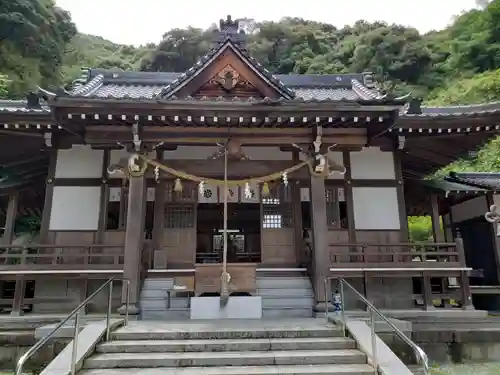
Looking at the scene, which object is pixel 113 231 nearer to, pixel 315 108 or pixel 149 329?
pixel 149 329

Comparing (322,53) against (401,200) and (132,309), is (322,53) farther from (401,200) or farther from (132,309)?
(132,309)

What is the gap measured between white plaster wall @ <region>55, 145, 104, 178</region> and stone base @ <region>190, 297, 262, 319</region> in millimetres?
4132

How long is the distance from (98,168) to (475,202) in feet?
35.1

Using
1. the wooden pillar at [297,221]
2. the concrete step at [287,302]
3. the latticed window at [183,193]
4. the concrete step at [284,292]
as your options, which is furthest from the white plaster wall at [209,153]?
the concrete step at [287,302]

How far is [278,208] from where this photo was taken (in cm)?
994

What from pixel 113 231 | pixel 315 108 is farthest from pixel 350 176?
pixel 113 231

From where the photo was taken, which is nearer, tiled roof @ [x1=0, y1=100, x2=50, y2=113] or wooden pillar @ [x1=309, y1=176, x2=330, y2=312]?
wooden pillar @ [x1=309, y1=176, x2=330, y2=312]

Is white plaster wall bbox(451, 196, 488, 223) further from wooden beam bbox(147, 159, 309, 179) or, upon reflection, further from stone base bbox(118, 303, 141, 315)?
stone base bbox(118, 303, 141, 315)

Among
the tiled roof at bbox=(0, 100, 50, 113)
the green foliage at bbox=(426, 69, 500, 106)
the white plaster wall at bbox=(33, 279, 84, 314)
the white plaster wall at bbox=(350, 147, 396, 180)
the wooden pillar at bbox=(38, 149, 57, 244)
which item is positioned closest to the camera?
the tiled roof at bbox=(0, 100, 50, 113)

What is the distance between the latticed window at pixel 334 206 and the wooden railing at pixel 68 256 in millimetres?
4886

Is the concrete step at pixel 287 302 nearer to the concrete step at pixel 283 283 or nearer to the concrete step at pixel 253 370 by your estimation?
the concrete step at pixel 283 283

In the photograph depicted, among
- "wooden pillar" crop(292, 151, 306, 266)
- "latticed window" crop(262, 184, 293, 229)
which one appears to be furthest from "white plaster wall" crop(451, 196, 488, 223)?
"latticed window" crop(262, 184, 293, 229)

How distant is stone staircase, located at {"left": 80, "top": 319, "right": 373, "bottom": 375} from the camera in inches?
195

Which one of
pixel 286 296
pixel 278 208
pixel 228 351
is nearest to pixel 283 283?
pixel 286 296
